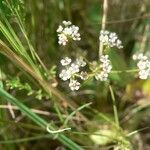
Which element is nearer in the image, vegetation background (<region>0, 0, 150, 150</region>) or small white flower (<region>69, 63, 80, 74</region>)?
small white flower (<region>69, 63, 80, 74</region>)

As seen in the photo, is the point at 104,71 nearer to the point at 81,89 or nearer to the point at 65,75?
the point at 65,75

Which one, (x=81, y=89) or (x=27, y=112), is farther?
(x=81, y=89)

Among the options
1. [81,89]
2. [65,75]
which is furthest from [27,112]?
[81,89]

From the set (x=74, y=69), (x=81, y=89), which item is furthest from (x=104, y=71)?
(x=81, y=89)

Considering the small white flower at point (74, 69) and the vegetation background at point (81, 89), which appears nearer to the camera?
the small white flower at point (74, 69)

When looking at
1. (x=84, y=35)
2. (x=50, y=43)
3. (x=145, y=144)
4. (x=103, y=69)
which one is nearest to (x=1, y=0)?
(x=103, y=69)

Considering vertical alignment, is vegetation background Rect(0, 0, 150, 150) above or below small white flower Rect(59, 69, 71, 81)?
above

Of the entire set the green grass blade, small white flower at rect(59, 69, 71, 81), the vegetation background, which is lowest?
the green grass blade

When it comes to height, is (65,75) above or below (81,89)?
below
